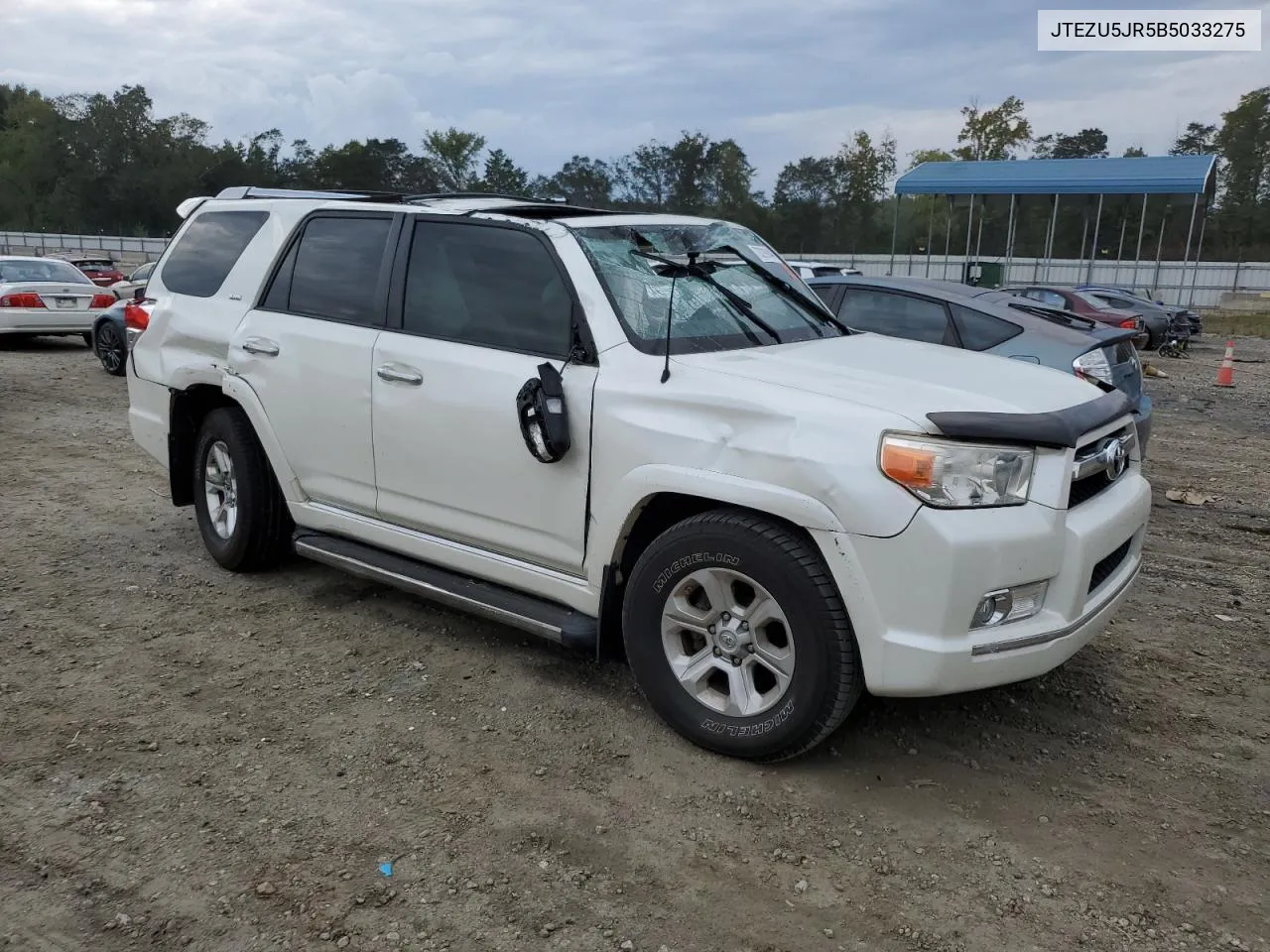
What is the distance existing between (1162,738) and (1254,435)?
29.4ft

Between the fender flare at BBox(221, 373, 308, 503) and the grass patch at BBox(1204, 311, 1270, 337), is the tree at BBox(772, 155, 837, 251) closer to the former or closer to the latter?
the grass patch at BBox(1204, 311, 1270, 337)

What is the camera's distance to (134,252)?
53.4m

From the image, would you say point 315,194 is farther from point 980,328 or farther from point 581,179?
point 581,179

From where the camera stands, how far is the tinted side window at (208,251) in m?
5.32

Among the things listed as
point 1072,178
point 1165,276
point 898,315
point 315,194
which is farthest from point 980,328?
point 1165,276

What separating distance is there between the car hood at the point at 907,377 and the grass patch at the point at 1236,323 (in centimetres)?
2844

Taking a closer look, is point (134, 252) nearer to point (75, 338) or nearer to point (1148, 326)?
point (75, 338)

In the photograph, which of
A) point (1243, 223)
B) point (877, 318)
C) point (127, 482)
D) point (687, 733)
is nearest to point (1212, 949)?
point (687, 733)

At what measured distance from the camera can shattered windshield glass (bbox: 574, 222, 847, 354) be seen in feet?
12.9

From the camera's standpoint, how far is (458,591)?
4.24m

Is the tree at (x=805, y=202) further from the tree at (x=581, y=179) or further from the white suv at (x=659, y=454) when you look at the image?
the white suv at (x=659, y=454)

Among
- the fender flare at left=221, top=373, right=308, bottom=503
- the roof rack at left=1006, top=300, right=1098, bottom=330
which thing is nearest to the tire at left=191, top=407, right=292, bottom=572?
the fender flare at left=221, top=373, right=308, bottom=503

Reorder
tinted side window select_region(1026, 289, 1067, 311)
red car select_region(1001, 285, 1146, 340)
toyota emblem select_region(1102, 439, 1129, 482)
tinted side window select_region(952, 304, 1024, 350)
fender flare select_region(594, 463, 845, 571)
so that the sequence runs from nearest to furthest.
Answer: fender flare select_region(594, 463, 845, 571)
toyota emblem select_region(1102, 439, 1129, 482)
tinted side window select_region(952, 304, 1024, 350)
red car select_region(1001, 285, 1146, 340)
tinted side window select_region(1026, 289, 1067, 311)

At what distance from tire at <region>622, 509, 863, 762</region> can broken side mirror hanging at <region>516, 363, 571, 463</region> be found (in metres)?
0.52
